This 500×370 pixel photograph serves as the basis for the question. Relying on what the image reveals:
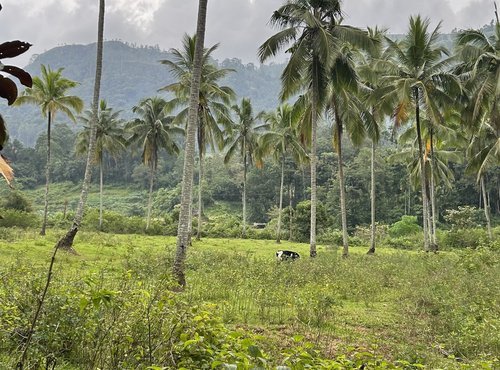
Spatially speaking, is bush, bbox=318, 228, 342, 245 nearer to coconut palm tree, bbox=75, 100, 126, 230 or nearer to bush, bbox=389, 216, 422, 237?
bush, bbox=389, 216, 422, 237

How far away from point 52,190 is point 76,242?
53437 millimetres

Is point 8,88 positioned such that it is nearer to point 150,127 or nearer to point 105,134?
point 150,127

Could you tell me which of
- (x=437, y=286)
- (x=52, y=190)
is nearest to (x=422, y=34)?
(x=437, y=286)

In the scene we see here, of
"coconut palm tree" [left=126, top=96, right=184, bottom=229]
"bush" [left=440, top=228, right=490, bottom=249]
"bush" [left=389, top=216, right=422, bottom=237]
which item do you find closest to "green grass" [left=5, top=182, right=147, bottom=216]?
"coconut palm tree" [left=126, top=96, right=184, bottom=229]

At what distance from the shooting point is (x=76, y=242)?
755 inches

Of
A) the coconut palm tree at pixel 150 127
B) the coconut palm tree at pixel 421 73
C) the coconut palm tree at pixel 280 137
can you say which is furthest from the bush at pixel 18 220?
the coconut palm tree at pixel 421 73

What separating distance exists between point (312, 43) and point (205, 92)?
7933mm

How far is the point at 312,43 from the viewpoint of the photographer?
56.2 feet

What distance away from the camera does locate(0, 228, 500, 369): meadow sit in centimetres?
345

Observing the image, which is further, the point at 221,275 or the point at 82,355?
the point at 221,275

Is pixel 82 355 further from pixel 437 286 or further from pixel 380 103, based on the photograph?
pixel 380 103

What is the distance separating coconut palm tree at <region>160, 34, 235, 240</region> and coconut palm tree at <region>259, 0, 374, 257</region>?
5015 mm

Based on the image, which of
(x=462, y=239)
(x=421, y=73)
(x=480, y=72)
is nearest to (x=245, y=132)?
(x=421, y=73)

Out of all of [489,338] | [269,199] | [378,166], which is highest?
[378,166]
